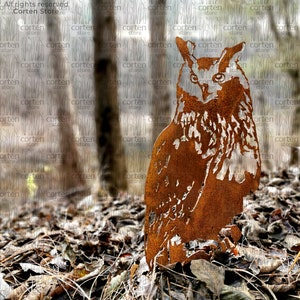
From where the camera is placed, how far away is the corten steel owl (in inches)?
60.2

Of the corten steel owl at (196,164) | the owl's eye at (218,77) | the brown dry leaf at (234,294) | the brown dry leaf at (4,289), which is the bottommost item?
the brown dry leaf at (4,289)

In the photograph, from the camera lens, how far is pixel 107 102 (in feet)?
13.1

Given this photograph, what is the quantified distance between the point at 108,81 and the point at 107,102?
227mm

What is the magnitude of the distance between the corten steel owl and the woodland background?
2.53 metres

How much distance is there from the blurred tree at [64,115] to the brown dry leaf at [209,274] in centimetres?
346

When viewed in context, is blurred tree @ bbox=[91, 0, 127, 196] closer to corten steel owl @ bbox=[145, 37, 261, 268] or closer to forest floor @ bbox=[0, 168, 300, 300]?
forest floor @ bbox=[0, 168, 300, 300]

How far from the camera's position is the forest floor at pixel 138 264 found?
1480 millimetres

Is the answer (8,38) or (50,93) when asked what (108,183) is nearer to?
(50,93)

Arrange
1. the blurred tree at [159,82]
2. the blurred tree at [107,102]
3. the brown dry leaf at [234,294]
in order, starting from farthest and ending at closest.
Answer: the blurred tree at [159,82]
the blurred tree at [107,102]
the brown dry leaf at [234,294]

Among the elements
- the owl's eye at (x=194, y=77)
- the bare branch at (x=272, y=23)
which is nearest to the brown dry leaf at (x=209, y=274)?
the owl's eye at (x=194, y=77)

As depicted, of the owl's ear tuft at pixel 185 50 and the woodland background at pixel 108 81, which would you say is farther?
the woodland background at pixel 108 81

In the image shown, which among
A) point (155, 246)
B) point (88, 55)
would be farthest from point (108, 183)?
point (155, 246)

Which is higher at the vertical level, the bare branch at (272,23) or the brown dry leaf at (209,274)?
the bare branch at (272,23)

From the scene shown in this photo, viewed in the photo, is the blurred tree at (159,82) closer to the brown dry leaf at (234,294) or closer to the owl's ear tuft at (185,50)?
the owl's ear tuft at (185,50)
